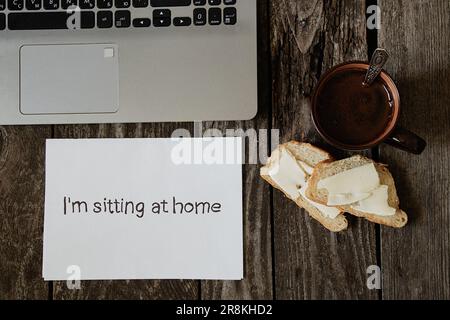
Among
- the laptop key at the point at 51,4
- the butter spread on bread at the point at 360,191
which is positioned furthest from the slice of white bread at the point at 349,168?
the laptop key at the point at 51,4

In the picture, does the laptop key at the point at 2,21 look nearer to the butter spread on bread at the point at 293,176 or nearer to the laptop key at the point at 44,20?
the laptop key at the point at 44,20

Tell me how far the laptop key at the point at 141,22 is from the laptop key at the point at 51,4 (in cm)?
9

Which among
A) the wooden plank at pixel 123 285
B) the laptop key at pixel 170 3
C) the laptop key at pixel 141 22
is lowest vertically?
the wooden plank at pixel 123 285

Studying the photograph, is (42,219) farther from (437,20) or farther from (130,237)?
(437,20)

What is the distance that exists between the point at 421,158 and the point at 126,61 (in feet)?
1.14

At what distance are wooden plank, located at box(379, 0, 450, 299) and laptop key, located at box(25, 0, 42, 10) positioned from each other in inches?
15.0

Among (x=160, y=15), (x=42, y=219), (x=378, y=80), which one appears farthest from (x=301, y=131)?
(x=42, y=219)

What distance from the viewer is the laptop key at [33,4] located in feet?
1.80

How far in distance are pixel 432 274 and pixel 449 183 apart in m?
0.11

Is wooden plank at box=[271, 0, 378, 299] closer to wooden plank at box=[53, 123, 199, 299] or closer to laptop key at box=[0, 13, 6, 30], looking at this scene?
wooden plank at box=[53, 123, 199, 299]

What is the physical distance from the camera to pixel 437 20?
0.58 m

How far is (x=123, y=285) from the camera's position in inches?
23.6

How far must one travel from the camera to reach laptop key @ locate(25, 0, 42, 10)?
548 millimetres

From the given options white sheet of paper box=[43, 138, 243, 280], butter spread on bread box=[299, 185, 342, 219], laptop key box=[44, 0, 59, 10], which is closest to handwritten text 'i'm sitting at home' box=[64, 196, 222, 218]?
white sheet of paper box=[43, 138, 243, 280]
